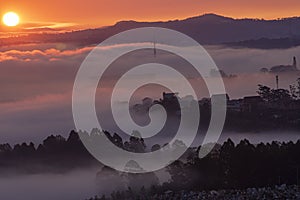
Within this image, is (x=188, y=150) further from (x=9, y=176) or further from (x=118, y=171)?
(x=9, y=176)

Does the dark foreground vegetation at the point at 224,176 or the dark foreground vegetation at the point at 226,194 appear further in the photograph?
the dark foreground vegetation at the point at 224,176

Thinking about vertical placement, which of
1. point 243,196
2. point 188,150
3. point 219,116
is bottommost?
point 243,196

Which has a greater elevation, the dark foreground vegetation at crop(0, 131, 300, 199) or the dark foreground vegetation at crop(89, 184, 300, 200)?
the dark foreground vegetation at crop(0, 131, 300, 199)

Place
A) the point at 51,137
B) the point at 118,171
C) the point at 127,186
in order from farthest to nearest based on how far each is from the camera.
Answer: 1. the point at 51,137
2. the point at 118,171
3. the point at 127,186

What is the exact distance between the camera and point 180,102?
53.6 m

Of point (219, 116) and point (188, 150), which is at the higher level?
point (219, 116)

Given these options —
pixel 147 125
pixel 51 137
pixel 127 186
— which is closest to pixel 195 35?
pixel 147 125

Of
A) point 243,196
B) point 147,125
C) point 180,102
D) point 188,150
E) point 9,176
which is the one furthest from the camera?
point 180,102

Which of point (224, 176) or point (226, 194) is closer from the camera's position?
point (226, 194)

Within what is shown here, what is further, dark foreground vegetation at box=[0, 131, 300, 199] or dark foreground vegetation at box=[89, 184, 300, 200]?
dark foreground vegetation at box=[0, 131, 300, 199]

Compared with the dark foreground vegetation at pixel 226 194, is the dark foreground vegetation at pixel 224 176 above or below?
above

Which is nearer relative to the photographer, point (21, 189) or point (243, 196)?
point (243, 196)

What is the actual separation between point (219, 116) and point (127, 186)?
2438 cm

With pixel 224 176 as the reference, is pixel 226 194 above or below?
below
